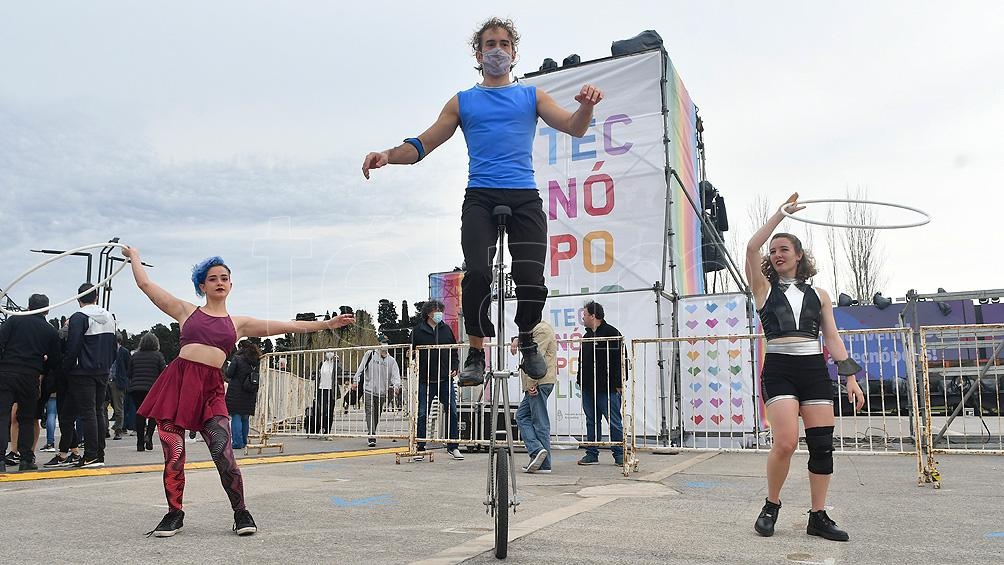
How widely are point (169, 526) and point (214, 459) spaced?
44 centimetres

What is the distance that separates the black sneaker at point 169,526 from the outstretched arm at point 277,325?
3.82ft

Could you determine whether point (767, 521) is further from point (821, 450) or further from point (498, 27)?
point (498, 27)

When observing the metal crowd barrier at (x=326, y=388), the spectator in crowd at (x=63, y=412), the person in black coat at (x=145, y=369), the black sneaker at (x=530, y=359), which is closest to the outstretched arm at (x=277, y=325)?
the black sneaker at (x=530, y=359)

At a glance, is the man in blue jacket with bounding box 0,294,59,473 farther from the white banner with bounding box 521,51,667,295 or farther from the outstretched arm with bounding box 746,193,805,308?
the white banner with bounding box 521,51,667,295

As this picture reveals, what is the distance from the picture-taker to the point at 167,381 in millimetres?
4648

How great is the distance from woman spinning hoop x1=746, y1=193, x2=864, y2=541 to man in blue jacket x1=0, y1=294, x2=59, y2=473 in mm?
7246

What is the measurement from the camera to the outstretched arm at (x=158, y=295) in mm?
4715

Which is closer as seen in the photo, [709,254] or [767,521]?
[767,521]

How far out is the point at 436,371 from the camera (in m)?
10.5

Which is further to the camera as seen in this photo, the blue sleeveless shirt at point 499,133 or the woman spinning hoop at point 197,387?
the woman spinning hoop at point 197,387

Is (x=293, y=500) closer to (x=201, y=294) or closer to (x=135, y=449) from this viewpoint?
(x=201, y=294)

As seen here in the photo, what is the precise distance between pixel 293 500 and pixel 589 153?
914 centimetres

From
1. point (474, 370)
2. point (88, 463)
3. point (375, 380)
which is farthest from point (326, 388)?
point (474, 370)

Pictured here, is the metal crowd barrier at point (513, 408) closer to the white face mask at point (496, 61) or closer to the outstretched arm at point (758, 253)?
the outstretched arm at point (758, 253)
